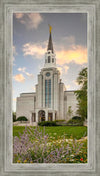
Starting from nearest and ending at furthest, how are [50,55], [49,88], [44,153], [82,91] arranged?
[44,153] → [82,91] → [50,55] → [49,88]

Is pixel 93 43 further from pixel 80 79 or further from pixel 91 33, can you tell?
pixel 80 79

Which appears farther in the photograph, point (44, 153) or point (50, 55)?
point (50, 55)

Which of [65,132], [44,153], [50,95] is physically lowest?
[65,132]

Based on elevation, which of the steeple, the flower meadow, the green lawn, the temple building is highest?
the steeple

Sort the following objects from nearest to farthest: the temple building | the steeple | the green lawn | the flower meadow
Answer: the flower meadow
the green lawn
the steeple
the temple building

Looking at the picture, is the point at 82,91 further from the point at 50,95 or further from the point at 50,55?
the point at 50,95

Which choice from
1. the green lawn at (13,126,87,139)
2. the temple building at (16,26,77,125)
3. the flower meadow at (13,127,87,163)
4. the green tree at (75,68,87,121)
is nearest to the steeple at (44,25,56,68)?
the temple building at (16,26,77,125)

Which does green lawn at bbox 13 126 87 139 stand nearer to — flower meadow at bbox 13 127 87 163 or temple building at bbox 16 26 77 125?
flower meadow at bbox 13 127 87 163

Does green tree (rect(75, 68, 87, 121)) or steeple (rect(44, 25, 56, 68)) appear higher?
steeple (rect(44, 25, 56, 68))

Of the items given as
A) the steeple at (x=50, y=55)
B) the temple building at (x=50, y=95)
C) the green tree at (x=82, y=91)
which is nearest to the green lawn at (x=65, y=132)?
the green tree at (x=82, y=91)

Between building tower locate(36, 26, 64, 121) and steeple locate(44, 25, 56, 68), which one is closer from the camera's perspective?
steeple locate(44, 25, 56, 68)

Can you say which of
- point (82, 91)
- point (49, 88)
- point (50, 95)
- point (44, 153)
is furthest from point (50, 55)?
point (44, 153)

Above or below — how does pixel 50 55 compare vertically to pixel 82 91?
above

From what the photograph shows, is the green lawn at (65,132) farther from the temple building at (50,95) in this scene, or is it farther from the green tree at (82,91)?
the temple building at (50,95)
